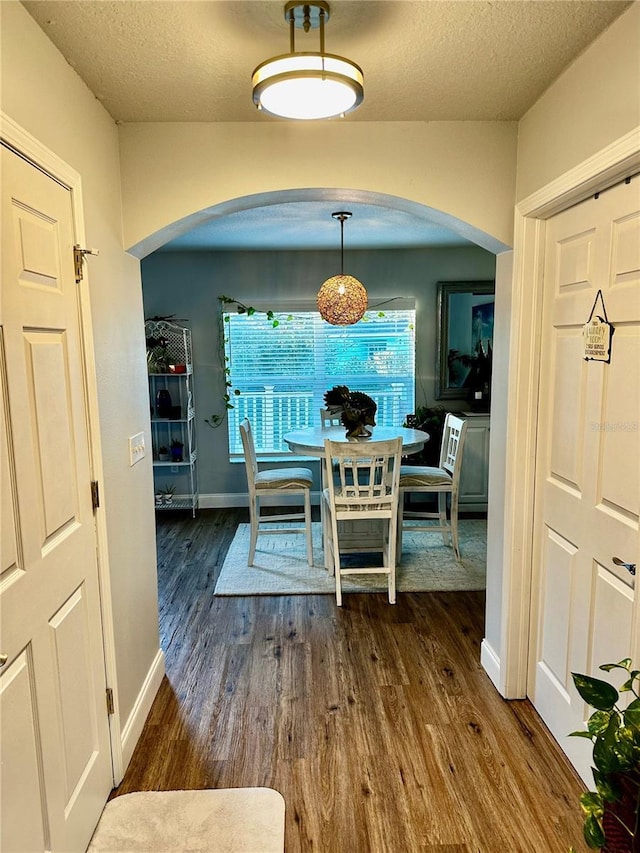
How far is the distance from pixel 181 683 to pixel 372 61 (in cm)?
267

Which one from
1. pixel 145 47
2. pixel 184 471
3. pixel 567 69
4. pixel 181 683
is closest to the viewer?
pixel 145 47

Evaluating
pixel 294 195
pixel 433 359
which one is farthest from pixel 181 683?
pixel 433 359

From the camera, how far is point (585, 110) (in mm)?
1682

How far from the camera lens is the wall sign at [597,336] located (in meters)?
1.69

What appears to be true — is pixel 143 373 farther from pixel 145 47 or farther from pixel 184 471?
pixel 184 471

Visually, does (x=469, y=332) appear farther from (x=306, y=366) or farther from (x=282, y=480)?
(x=282, y=480)

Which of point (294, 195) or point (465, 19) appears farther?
point (294, 195)

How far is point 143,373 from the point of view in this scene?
238 centimetres

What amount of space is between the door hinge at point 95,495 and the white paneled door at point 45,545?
3 cm

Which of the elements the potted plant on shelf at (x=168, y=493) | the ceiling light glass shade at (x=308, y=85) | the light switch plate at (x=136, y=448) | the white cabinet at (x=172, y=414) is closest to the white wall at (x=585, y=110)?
the ceiling light glass shade at (x=308, y=85)

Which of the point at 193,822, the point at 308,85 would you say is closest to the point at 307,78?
the point at 308,85

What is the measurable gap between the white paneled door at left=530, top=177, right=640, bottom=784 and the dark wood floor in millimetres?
258

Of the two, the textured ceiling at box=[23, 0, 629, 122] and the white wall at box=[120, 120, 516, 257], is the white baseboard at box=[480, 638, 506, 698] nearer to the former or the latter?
the white wall at box=[120, 120, 516, 257]

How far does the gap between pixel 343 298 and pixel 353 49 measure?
243 cm
